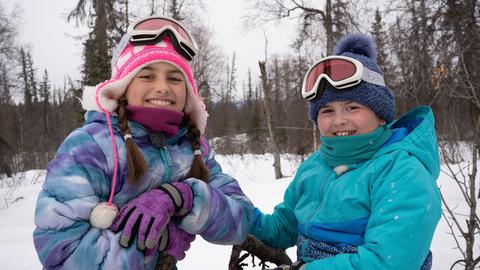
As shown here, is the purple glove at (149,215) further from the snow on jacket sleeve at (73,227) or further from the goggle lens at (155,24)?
the goggle lens at (155,24)

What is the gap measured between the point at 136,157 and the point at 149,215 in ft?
0.97

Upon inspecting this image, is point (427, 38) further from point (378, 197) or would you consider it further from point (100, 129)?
point (100, 129)

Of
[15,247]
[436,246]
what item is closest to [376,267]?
[436,246]

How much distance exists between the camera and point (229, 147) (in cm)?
2184

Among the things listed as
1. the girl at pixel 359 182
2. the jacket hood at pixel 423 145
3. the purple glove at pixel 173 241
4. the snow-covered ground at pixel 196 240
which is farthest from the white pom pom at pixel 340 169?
the snow-covered ground at pixel 196 240

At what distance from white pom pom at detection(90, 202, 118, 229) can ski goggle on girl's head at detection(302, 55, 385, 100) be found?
3.81ft

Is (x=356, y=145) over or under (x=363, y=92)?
under

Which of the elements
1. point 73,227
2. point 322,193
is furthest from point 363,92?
point 73,227

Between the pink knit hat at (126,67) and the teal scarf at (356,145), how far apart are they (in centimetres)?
88

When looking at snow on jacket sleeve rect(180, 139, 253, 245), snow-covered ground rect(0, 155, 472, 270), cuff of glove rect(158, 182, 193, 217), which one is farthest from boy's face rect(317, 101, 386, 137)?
snow-covered ground rect(0, 155, 472, 270)

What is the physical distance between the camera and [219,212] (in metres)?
1.58

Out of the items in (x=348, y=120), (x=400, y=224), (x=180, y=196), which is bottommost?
(x=400, y=224)

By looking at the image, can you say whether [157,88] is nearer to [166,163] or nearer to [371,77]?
[166,163]

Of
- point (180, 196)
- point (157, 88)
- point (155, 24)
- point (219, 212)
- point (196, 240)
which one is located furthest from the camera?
point (196, 240)
